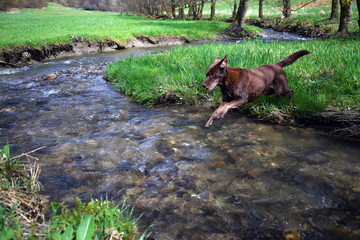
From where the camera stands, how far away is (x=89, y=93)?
7637mm

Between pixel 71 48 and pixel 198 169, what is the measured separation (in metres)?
14.2

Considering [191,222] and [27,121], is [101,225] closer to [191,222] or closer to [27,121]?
[191,222]

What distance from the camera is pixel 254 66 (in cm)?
639

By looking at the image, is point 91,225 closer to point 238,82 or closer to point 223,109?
point 223,109

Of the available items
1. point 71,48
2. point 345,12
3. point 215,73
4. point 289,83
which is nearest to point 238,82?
point 215,73

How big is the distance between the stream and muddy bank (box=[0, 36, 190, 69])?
7.79 meters

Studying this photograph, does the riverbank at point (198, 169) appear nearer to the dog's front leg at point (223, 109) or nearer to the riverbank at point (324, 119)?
the riverbank at point (324, 119)

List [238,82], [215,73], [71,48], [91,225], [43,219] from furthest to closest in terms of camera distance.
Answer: [71,48] → [238,82] → [215,73] → [43,219] → [91,225]

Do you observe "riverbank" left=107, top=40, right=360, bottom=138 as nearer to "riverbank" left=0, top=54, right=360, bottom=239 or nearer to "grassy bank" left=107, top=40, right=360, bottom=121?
"grassy bank" left=107, top=40, right=360, bottom=121

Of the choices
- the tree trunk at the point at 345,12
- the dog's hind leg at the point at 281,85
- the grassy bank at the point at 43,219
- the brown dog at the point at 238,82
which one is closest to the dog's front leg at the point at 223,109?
the brown dog at the point at 238,82

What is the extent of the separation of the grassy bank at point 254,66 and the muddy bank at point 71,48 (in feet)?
21.5

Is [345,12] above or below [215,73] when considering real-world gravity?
above

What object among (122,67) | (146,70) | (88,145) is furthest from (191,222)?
(122,67)

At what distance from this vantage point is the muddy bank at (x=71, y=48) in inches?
498
